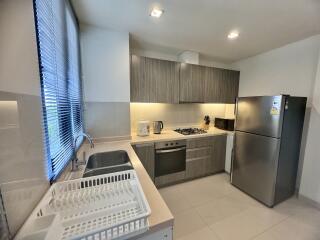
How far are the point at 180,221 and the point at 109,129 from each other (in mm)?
1560

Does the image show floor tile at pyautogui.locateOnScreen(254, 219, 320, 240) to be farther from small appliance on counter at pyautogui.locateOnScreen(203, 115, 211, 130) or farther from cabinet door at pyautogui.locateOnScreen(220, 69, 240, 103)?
cabinet door at pyautogui.locateOnScreen(220, 69, 240, 103)

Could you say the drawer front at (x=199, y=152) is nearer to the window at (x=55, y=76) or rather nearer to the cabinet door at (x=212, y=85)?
the cabinet door at (x=212, y=85)

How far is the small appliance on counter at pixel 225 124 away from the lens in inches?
111

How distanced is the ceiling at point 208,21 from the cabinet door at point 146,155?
1659mm

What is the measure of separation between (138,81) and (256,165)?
2.21m

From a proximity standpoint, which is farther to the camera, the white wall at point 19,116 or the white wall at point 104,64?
the white wall at point 104,64

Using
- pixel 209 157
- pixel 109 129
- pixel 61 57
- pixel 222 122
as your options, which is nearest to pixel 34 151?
pixel 61 57

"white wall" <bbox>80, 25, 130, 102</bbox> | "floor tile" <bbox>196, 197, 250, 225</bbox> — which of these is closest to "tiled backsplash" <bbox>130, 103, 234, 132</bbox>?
"white wall" <bbox>80, 25, 130, 102</bbox>

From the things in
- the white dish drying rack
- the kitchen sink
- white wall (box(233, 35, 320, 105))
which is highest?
white wall (box(233, 35, 320, 105))

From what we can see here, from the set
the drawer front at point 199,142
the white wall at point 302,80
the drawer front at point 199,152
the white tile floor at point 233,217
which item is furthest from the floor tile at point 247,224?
the drawer front at point 199,142

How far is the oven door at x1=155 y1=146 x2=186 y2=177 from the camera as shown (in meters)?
2.23

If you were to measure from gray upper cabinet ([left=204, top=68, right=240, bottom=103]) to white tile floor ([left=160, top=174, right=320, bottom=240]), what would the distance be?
5.74 ft

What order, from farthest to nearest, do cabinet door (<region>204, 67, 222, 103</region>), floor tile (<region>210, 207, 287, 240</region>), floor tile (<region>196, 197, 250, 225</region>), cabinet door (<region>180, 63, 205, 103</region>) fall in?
cabinet door (<region>204, 67, 222, 103</region>), cabinet door (<region>180, 63, 205, 103</region>), floor tile (<region>196, 197, 250, 225</region>), floor tile (<region>210, 207, 287, 240</region>)

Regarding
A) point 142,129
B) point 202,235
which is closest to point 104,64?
point 142,129
